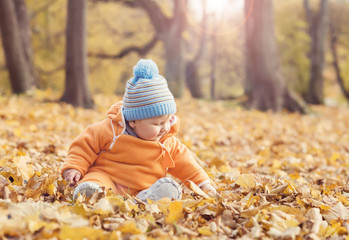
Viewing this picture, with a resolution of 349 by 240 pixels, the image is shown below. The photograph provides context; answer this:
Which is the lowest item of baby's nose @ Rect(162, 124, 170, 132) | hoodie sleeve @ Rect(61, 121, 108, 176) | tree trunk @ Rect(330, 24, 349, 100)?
tree trunk @ Rect(330, 24, 349, 100)

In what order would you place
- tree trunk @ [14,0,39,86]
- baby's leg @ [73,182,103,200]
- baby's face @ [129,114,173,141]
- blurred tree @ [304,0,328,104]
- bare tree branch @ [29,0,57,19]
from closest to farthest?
baby's leg @ [73,182,103,200] < baby's face @ [129,114,173,141] < tree trunk @ [14,0,39,86] < bare tree branch @ [29,0,57,19] < blurred tree @ [304,0,328,104]

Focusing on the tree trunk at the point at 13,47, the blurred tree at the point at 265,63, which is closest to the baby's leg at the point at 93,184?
the tree trunk at the point at 13,47

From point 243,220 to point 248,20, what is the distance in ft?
30.3

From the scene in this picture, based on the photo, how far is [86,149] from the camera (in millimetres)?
2439

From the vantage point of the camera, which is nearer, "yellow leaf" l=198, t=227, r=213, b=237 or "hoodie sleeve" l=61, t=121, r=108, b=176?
"yellow leaf" l=198, t=227, r=213, b=237

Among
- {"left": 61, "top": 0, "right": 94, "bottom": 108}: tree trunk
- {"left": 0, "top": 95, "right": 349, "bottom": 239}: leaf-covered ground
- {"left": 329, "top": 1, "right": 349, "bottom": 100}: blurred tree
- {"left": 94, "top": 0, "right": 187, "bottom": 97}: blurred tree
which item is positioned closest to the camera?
{"left": 0, "top": 95, "right": 349, "bottom": 239}: leaf-covered ground

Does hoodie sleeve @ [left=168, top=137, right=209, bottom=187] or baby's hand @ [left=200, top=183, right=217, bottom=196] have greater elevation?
hoodie sleeve @ [left=168, top=137, right=209, bottom=187]

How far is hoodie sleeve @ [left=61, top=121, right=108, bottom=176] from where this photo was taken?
2404 mm

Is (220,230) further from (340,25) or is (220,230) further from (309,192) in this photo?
(340,25)

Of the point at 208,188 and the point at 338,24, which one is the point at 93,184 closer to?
the point at 208,188

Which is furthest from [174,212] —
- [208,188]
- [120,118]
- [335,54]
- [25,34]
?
[335,54]

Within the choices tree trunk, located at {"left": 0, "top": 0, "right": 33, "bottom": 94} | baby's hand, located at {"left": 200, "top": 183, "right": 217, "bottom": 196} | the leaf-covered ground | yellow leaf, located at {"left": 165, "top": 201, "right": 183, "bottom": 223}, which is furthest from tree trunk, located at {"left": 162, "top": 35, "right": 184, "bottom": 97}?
yellow leaf, located at {"left": 165, "top": 201, "right": 183, "bottom": 223}

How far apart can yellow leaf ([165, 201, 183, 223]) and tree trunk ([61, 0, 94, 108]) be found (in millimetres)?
6282

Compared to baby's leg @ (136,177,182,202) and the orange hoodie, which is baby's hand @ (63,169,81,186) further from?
baby's leg @ (136,177,182,202)
